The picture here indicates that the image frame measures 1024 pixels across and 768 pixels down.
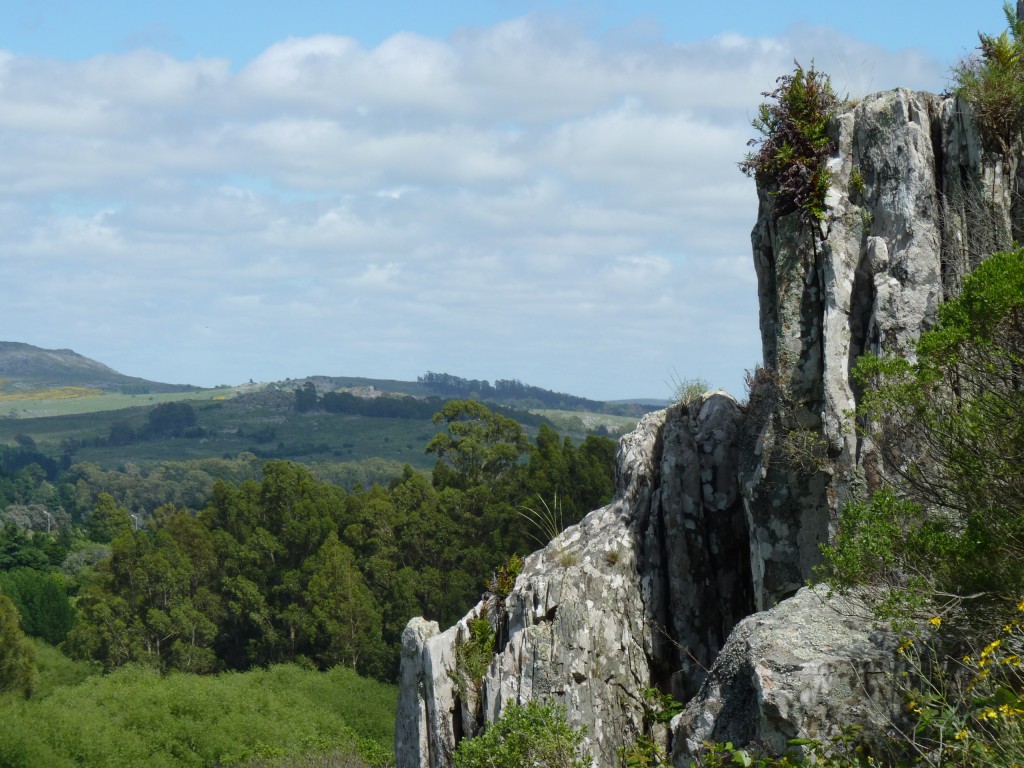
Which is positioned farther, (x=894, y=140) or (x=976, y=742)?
(x=894, y=140)

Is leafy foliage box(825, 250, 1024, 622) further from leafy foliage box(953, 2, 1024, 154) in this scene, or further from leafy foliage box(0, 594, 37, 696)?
leafy foliage box(0, 594, 37, 696)

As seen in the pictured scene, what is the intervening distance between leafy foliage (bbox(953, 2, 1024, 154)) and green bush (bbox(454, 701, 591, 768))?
10.0 meters

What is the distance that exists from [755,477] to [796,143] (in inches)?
195

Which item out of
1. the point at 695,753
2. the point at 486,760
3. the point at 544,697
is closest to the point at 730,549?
the point at 544,697

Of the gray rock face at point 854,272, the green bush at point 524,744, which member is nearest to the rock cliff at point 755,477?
the gray rock face at point 854,272

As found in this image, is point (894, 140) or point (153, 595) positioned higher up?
point (894, 140)

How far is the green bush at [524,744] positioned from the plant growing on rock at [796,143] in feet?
26.5

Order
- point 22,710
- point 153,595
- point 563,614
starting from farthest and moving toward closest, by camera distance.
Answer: point 153,595 < point 22,710 < point 563,614

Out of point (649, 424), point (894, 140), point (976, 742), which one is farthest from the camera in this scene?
point (649, 424)

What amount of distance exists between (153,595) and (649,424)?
53672mm

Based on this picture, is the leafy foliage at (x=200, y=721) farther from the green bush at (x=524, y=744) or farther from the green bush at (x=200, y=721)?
the green bush at (x=524, y=744)

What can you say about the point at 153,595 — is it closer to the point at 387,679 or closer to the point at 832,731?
the point at 387,679

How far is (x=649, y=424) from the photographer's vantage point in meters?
19.2

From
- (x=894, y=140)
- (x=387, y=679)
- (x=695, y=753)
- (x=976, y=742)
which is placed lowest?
(x=387, y=679)
